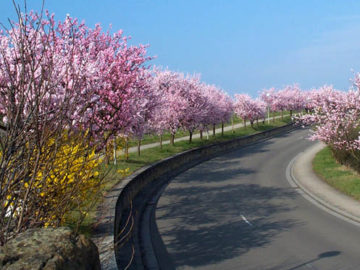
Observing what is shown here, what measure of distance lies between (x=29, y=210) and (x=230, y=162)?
2875 cm

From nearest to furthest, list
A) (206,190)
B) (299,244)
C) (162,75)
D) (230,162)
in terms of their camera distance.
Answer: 1. (299,244)
2. (206,190)
3. (230,162)
4. (162,75)

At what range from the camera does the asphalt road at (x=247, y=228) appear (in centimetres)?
1230

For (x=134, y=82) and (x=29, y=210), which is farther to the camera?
(x=134, y=82)

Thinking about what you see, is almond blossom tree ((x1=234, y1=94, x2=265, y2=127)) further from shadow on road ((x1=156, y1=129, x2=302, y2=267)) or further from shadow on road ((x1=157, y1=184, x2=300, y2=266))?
shadow on road ((x1=157, y1=184, x2=300, y2=266))

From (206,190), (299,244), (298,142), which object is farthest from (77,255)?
(298,142)

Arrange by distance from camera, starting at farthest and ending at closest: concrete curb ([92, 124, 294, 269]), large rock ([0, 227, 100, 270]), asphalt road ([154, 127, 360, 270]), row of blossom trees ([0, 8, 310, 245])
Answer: asphalt road ([154, 127, 360, 270]), concrete curb ([92, 124, 294, 269]), row of blossom trees ([0, 8, 310, 245]), large rock ([0, 227, 100, 270])

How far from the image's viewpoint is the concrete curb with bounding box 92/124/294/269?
10842 mm

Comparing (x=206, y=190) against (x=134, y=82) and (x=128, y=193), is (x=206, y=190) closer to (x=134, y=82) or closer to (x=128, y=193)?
(x=128, y=193)

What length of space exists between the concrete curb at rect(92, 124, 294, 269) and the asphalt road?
0.65 meters

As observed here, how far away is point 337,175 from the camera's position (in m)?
25.6

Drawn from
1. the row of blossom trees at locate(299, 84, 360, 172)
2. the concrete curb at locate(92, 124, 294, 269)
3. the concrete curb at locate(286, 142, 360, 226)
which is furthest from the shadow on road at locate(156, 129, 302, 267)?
the row of blossom trees at locate(299, 84, 360, 172)

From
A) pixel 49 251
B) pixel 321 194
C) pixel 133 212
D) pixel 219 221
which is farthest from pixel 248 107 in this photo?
pixel 49 251

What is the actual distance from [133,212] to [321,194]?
9.34 meters

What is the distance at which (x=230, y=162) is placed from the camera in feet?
116
